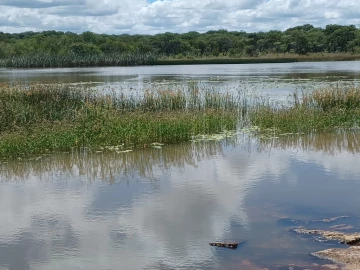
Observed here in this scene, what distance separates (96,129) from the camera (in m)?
12.8

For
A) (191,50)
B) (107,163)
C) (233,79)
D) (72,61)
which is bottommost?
(107,163)

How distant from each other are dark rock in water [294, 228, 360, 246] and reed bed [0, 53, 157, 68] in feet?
205

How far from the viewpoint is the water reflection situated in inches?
259

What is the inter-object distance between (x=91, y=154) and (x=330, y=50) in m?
72.4

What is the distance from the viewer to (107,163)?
37.7ft

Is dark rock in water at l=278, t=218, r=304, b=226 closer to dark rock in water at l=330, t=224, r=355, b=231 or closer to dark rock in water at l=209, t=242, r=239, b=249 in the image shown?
dark rock in water at l=330, t=224, r=355, b=231

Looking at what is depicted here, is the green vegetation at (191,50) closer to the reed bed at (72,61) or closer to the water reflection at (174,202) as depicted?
the reed bed at (72,61)

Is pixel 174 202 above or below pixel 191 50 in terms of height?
below

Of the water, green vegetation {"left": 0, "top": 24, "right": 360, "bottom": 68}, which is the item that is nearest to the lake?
the water

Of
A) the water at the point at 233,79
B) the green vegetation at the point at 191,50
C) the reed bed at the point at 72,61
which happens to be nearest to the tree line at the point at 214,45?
the green vegetation at the point at 191,50

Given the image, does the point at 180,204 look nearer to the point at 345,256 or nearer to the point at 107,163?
the point at 345,256

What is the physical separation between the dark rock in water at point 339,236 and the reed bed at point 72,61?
62.5 meters

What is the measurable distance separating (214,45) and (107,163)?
8346 centimetres

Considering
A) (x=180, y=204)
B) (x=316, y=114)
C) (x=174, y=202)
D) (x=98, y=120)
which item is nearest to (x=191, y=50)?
(x=316, y=114)
